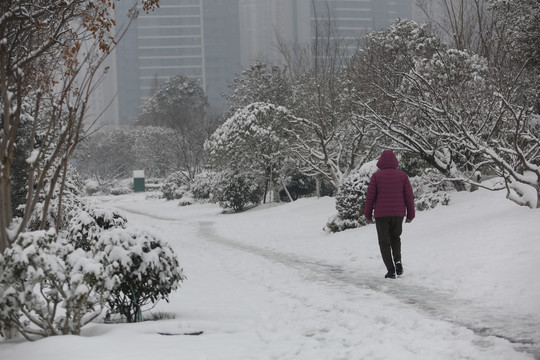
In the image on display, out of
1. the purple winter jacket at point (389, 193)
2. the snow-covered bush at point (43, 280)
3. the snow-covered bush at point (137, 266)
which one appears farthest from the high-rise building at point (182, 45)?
the snow-covered bush at point (43, 280)

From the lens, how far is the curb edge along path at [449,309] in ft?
17.1

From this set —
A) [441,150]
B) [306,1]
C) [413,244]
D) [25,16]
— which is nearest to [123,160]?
Result: [441,150]

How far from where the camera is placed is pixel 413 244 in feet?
37.6

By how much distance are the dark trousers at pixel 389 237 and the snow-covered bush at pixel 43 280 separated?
4.81m

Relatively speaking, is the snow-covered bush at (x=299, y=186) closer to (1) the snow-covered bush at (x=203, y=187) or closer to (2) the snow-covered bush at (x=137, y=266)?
(1) the snow-covered bush at (x=203, y=187)

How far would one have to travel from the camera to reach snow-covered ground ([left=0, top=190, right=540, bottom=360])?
4.93m

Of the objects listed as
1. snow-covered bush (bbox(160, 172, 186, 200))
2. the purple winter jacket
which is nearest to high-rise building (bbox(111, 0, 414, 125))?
snow-covered bush (bbox(160, 172, 186, 200))

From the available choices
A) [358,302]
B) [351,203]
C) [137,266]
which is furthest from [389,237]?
[351,203]

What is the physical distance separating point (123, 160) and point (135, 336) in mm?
64952

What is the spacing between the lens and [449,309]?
6520 millimetres

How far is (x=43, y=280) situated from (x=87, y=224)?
15.3 feet

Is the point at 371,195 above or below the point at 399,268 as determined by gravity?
above

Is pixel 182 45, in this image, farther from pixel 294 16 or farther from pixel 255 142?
pixel 255 142

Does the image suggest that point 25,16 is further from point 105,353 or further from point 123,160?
point 123,160
